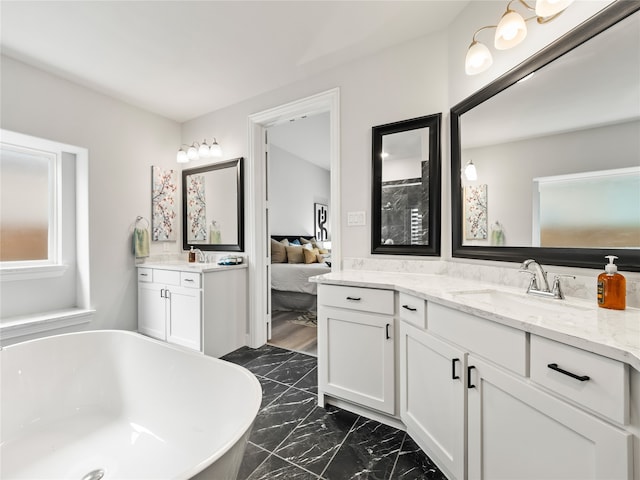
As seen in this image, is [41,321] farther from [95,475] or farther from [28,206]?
[95,475]

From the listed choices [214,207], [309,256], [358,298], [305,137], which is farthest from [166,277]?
[305,137]

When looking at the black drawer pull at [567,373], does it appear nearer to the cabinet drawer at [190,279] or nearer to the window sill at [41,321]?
the cabinet drawer at [190,279]

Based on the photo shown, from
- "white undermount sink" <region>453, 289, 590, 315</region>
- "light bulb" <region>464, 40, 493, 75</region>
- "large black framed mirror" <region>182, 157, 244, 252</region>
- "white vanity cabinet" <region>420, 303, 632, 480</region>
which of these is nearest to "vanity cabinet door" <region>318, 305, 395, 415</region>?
"white vanity cabinet" <region>420, 303, 632, 480</region>

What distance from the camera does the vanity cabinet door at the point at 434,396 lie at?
3.74ft

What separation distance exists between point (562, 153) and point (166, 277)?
3177mm

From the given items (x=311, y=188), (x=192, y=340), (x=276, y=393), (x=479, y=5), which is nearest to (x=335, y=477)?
(x=276, y=393)

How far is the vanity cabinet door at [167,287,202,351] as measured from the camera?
8.17 ft

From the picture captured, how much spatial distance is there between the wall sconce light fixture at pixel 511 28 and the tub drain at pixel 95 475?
269 cm

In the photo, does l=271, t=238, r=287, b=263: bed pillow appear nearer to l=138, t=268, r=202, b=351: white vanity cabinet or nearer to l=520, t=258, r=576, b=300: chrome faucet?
l=138, t=268, r=202, b=351: white vanity cabinet

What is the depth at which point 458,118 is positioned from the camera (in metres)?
1.82

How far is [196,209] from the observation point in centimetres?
331

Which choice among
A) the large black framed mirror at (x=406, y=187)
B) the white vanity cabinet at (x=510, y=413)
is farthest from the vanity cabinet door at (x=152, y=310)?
the white vanity cabinet at (x=510, y=413)

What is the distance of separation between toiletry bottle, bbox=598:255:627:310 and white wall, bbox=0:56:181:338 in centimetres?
371

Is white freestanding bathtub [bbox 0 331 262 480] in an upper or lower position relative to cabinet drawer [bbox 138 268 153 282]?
lower
